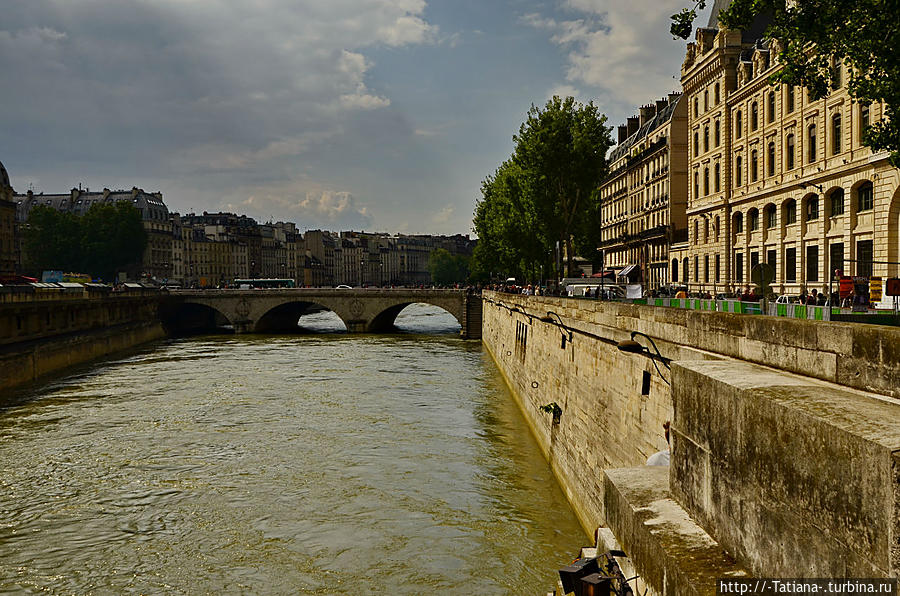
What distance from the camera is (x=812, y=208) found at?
121 feet

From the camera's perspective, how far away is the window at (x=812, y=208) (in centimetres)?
3644

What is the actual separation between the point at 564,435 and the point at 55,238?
343 ft

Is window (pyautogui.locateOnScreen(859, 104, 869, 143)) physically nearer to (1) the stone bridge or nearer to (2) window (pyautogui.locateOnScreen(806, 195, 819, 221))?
(2) window (pyautogui.locateOnScreen(806, 195, 819, 221))

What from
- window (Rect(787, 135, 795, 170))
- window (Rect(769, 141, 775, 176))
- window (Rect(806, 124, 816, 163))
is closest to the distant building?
window (Rect(769, 141, 775, 176))

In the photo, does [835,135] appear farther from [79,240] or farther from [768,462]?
[79,240]

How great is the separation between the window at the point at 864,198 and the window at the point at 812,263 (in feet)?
13.8

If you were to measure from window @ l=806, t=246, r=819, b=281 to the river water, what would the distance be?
15258 mm

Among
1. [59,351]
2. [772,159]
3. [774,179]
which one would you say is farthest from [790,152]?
[59,351]

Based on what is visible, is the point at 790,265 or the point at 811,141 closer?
the point at 811,141

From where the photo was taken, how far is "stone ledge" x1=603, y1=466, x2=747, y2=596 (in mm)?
6055

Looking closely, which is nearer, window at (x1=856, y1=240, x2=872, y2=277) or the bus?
window at (x1=856, y1=240, x2=872, y2=277)

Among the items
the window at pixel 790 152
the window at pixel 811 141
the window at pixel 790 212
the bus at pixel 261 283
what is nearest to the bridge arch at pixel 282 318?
the bus at pixel 261 283

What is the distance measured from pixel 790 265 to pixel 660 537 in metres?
36.4

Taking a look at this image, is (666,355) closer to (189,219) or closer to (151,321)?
(151,321)
